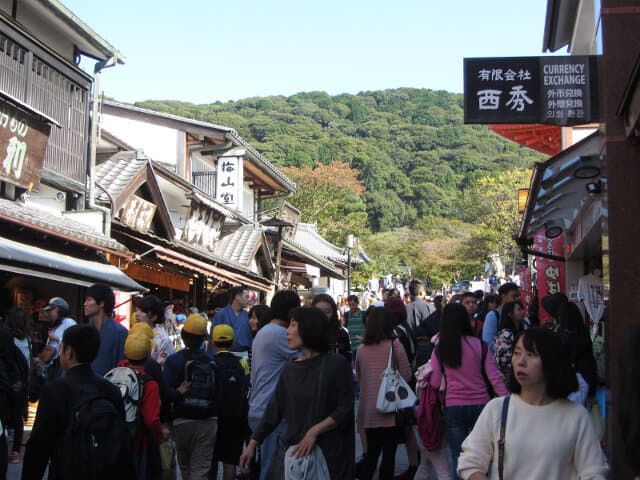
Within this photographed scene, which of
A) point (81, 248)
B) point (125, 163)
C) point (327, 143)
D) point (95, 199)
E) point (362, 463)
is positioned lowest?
point (362, 463)

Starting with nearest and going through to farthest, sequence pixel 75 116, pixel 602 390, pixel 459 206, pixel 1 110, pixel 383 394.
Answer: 1. pixel 383 394
2. pixel 602 390
3. pixel 1 110
4. pixel 75 116
5. pixel 459 206

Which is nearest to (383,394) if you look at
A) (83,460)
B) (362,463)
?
(362,463)

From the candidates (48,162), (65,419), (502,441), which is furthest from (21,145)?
(502,441)

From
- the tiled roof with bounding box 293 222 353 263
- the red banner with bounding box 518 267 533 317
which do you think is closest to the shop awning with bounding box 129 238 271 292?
the red banner with bounding box 518 267 533 317

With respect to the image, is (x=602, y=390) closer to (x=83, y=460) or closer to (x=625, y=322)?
(x=625, y=322)

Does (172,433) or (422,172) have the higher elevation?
(422,172)

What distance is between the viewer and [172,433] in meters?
5.91

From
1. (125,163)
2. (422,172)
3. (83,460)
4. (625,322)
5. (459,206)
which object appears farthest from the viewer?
(422,172)

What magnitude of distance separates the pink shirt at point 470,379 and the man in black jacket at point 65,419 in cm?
281

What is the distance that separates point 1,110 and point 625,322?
9.16 m

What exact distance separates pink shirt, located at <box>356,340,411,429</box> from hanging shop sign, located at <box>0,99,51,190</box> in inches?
278

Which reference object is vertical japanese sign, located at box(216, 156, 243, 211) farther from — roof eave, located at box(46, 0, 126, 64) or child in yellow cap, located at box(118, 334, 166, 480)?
child in yellow cap, located at box(118, 334, 166, 480)

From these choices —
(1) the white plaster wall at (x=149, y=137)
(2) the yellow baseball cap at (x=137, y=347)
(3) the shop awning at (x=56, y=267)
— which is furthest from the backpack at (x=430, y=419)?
(1) the white plaster wall at (x=149, y=137)

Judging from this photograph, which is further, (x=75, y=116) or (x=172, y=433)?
(x=75, y=116)
